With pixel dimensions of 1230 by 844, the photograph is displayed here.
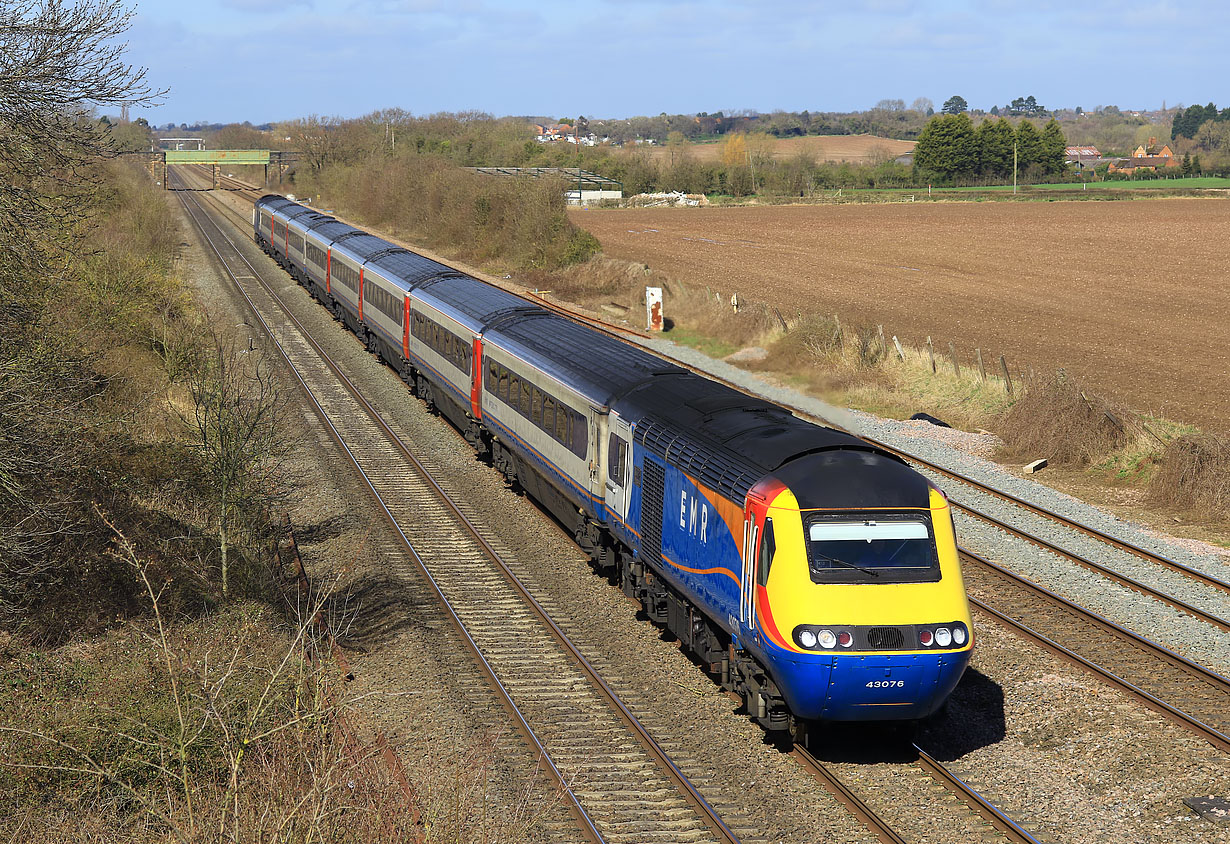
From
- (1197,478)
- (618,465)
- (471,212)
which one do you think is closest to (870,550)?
(618,465)

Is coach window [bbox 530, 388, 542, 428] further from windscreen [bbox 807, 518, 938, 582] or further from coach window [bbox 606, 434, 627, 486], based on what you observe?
windscreen [bbox 807, 518, 938, 582]

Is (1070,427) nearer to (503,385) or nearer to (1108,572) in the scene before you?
(1108,572)

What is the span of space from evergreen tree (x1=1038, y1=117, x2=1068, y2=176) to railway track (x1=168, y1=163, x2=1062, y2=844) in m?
133

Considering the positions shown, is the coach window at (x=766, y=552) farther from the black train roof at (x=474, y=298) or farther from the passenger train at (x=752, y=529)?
the black train roof at (x=474, y=298)

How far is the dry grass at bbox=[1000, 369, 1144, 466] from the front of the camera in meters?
23.4

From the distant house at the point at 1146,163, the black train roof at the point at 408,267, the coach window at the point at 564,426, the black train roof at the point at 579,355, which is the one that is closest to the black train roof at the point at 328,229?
the black train roof at the point at 408,267

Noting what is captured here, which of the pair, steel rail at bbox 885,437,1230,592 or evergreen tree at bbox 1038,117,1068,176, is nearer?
steel rail at bbox 885,437,1230,592

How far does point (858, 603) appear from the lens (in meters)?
10.5

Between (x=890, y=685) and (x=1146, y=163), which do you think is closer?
(x=890, y=685)

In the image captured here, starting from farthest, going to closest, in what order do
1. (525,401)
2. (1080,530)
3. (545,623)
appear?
(525,401)
(1080,530)
(545,623)

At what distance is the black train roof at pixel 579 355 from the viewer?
1655 cm

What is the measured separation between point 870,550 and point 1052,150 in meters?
147

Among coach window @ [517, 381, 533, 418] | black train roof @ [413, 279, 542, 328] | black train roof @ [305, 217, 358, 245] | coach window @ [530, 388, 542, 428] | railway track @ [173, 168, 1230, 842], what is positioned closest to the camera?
railway track @ [173, 168, 1230, 842]

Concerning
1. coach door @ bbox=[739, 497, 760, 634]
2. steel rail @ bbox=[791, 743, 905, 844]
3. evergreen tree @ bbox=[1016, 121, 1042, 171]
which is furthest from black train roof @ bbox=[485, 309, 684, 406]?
evergreen tree @ bbox=[1016, 121, 1042, 171]
